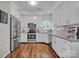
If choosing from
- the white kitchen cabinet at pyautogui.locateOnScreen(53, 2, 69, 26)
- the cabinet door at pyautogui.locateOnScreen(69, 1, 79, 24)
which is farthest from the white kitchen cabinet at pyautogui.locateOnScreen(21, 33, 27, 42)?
the cabinet door at pyautogui.locateOnScreen(69, 1, 79, 24)

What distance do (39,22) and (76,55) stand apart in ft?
22.7

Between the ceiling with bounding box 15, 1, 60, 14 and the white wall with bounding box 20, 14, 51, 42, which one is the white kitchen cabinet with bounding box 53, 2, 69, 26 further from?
the white wall with bounding box 20, 14, 51, 42

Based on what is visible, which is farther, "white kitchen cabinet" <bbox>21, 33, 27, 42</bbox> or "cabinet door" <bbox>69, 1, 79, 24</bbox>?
"white kitchen cabinet" <bbox>21, 33, 27, 42</bbox>

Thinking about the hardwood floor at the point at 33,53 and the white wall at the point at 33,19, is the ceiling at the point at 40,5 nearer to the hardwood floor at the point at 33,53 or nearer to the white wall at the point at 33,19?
the white wall at the point at 33,19

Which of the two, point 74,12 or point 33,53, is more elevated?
point 74,12

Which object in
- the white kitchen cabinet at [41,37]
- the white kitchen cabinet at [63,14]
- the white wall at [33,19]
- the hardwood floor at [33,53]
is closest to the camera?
the white kitchen cabinet at [63,14]

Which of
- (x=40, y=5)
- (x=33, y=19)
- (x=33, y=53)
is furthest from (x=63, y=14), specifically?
(x=33, y=19)

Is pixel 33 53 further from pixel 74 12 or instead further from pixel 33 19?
pixel 33 19

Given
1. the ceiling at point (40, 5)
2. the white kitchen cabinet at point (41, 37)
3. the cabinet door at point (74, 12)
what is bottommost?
the white kitchen cabinet at point (41, 37)

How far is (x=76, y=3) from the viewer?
12.2 ft

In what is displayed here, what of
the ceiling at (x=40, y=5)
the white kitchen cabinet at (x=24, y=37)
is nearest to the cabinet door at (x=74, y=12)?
the ceiling at (x=40, y=5)

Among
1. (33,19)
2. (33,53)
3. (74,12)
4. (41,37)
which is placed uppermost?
(33,19)

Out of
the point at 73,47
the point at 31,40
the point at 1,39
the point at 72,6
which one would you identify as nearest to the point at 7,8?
the point at 1,39

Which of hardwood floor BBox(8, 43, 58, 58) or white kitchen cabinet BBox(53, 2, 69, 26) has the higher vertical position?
white kitchen cabinet BBox(53, 2, 69, 26)
